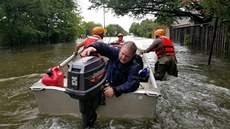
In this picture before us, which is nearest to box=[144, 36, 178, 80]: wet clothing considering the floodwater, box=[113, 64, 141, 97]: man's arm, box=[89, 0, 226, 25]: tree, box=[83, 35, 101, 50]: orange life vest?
the floodwater

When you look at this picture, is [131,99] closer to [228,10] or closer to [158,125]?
[158,125]

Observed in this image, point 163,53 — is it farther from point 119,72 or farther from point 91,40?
point 119,72

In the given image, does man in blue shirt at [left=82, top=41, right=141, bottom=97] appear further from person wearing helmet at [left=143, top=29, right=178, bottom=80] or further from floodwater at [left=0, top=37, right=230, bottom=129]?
person wearing helmet at [left=143, top=29, right=178, bottom=80]

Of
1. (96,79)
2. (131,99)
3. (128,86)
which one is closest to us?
→ (96,79)

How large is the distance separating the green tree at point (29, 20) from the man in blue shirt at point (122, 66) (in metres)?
22.6

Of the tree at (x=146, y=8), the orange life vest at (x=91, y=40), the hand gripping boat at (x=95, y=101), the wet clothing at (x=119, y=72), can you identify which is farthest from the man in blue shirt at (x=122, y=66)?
the tree at (x=146, y=8)

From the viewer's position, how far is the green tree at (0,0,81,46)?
26.1 metres

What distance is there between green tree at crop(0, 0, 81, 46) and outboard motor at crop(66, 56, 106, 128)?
75.0 feet

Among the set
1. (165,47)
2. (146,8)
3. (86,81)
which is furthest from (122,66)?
(146,8)

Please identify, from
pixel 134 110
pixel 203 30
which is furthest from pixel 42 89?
pixel 203 30

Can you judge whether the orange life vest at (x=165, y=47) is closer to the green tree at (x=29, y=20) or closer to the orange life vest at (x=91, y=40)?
the orange life vest at (x=91, y=40)

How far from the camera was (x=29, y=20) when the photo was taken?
1148 inches

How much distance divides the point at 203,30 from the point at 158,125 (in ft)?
59.9

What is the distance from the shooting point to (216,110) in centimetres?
523
